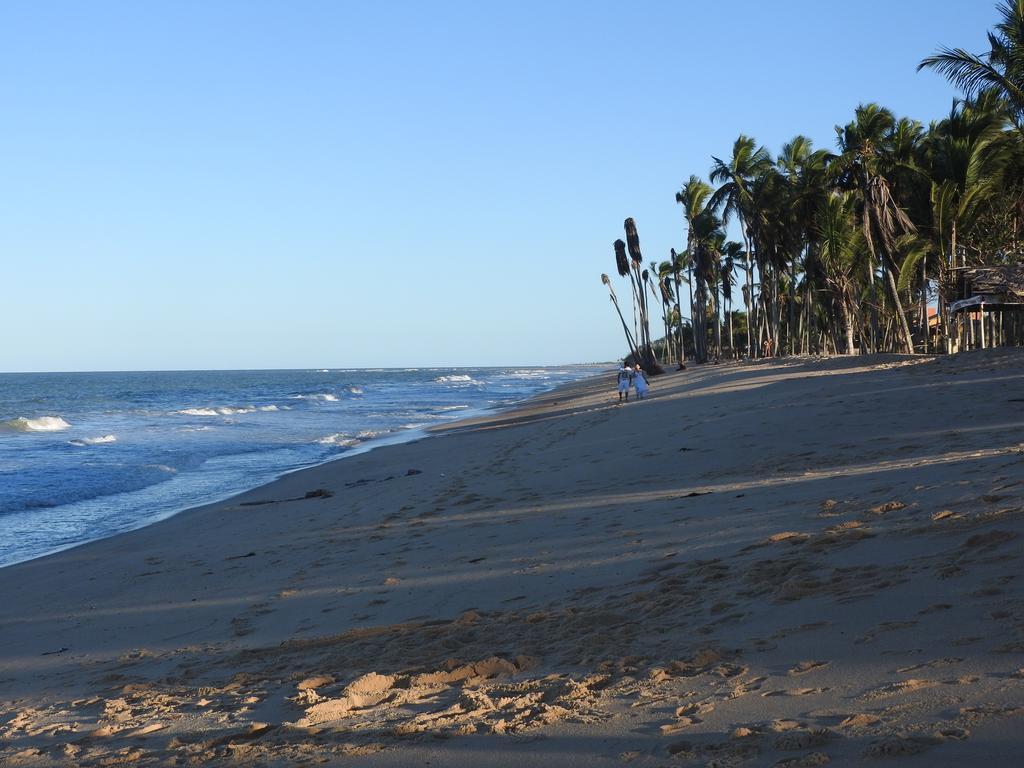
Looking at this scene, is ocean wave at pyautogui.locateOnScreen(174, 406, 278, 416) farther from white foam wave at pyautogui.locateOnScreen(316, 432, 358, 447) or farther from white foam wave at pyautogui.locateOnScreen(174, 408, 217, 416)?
white foam wave at pyautogui.locateOnScreen(316, 432, 358, 447)

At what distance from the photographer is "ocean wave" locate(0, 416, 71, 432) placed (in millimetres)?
38469

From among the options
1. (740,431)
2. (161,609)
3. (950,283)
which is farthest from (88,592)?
(950,283)

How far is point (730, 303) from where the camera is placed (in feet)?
182

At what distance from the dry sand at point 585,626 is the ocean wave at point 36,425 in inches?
1232

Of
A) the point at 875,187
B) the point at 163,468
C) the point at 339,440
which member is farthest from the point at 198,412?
the point at 875,187

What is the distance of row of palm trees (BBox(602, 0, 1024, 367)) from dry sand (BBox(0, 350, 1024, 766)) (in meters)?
17.8

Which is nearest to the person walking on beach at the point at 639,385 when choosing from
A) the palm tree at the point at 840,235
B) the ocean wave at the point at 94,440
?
the palm tree at the point at 840,235

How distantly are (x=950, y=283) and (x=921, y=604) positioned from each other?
86.7ft

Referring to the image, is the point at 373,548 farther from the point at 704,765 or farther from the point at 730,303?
the point at 730,303

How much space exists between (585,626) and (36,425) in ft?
137

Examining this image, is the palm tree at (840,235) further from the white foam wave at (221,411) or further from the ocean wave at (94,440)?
the white foam wave at (221,411)

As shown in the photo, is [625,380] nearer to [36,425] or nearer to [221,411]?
[221,411]

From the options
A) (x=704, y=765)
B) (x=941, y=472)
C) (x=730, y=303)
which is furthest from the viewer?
A: (x=730, y=303)

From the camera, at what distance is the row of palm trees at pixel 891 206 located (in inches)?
1089
